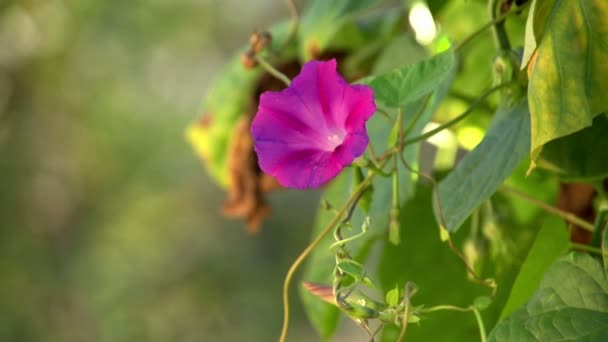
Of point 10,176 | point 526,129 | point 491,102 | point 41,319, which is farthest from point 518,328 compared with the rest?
point 10,176

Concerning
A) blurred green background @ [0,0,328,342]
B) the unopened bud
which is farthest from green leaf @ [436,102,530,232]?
blurred green background @ [0,0,328,342]

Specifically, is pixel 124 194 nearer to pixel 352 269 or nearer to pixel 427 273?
pixel 427 273

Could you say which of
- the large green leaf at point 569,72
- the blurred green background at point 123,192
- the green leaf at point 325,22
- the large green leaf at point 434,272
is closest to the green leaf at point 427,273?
the large green leaf at point 434,272

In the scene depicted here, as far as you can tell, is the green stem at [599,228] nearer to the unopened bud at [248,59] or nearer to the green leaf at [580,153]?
the green leaf at [580,153]

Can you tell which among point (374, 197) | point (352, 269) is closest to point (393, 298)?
point (352, 269)

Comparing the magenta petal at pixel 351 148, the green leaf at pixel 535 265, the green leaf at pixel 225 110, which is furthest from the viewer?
the green leaf at pixel 225 110
